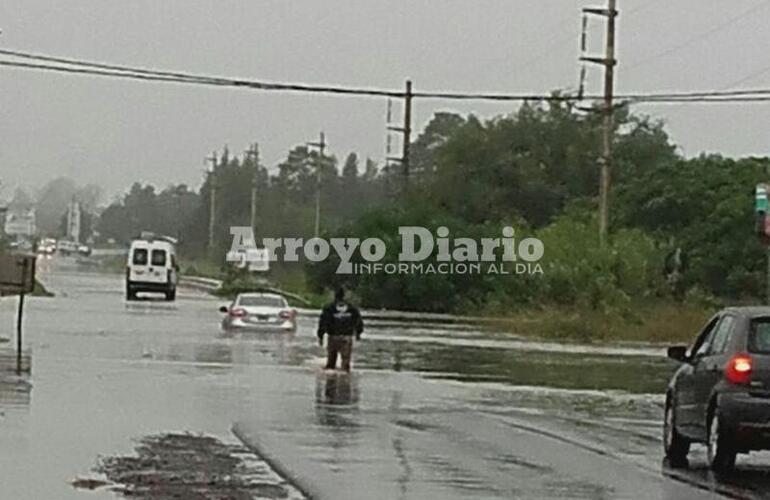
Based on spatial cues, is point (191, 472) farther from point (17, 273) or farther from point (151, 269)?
point (151, 269)

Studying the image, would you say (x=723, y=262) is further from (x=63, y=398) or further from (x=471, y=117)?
(x=63, y=398)

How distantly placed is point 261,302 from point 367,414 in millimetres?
24135

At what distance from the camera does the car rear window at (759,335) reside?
18.5m

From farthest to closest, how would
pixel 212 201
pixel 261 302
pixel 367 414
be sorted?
pixel 212 201 < pixel 261 302 < pixel 367 414

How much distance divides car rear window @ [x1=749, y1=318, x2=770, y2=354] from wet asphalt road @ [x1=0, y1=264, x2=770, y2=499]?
1.24 meters

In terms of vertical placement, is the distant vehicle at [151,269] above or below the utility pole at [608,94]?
below

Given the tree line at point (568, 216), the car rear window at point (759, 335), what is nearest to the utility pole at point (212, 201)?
the tree line at point (568, 216)

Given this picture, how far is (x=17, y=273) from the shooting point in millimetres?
44281

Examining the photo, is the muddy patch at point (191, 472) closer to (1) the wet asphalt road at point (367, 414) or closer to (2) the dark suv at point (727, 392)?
(1) the wet asphalt road at point (367, 414)

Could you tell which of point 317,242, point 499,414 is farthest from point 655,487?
point 317,242

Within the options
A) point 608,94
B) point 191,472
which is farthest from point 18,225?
point 191,472

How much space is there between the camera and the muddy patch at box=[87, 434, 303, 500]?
15.6 metres

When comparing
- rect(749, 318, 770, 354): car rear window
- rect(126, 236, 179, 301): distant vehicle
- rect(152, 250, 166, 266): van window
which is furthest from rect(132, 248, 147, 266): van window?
rect(749, 318, 770, 354): car rear window

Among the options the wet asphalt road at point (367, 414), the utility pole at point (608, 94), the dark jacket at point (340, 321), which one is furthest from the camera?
the utility pole at point (608, 94)
